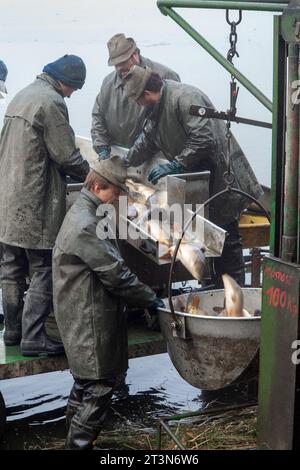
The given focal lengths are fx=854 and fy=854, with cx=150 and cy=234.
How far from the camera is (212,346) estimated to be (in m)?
5.12

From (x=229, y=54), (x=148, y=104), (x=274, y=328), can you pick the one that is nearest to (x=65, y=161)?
(x=148, y=104)

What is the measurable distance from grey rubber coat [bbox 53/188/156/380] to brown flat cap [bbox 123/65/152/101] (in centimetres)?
167

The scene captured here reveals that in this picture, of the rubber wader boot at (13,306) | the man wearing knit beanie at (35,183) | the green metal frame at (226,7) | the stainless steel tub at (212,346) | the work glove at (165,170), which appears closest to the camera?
the green metal frame at (226,7)

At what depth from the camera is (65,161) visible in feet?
21.0

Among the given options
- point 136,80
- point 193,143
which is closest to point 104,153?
point 136,80

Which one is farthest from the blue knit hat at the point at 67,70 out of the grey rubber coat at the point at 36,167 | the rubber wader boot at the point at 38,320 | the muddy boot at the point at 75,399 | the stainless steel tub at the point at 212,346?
the muddy boot at the point at 75,399

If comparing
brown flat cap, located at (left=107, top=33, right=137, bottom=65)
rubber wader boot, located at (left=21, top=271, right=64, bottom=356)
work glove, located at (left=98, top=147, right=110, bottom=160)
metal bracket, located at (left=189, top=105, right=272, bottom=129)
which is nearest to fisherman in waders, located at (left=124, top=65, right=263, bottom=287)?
work glove, located at (left=98, top=147, right=110, bottom=160)

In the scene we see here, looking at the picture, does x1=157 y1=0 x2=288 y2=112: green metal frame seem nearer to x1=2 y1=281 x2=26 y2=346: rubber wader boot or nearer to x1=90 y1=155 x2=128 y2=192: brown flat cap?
x1=90 y1=155 x2=128 y2=192: brown flat cap

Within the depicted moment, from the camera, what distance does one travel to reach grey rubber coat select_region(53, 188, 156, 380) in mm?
5367

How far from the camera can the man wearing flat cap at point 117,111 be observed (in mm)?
8000

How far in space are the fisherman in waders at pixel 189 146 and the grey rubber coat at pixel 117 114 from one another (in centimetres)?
74

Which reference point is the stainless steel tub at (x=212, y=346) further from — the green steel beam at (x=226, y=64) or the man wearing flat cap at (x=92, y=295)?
the green steel beam at (x=226, y=64)
